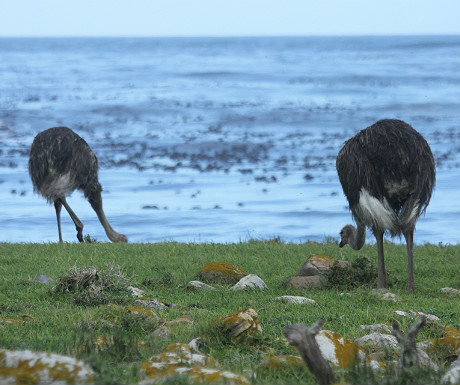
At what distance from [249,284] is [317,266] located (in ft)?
3.43

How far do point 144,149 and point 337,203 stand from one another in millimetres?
9781

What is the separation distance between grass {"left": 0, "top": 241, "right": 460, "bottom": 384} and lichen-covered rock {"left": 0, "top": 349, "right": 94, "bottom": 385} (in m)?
0.15

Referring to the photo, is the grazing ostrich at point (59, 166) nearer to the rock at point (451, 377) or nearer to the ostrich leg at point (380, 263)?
the ostrich leg at point (380, 263)

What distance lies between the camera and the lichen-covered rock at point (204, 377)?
466cm

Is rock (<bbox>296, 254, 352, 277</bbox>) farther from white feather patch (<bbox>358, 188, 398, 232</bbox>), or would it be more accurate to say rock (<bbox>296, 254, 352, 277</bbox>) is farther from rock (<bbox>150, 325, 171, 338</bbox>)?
rock (<bbox>150, 325, 171, 338</bbox>)

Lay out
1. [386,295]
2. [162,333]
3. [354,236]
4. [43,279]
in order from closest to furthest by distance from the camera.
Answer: [162,333] → [386,295] → [43,279] → [354,236]

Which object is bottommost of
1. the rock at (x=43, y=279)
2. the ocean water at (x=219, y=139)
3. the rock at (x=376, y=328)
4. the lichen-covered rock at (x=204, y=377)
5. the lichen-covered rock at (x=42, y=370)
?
the ocean water at (x=219, y=139)

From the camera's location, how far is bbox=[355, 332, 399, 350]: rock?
616cm

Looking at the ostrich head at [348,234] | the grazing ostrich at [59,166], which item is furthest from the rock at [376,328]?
the grazing ostrich at [59,166]

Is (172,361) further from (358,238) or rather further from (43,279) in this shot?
(358,238)

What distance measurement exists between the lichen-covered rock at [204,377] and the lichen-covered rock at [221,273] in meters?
4.64

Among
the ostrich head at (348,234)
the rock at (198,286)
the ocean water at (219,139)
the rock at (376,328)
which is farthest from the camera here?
the ocean water at (219,139)

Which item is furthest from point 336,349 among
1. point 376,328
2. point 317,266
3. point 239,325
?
point 317,266

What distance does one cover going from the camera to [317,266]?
31.6 feet
